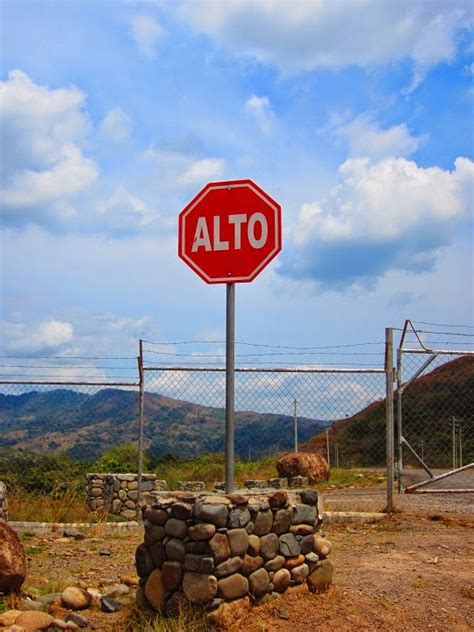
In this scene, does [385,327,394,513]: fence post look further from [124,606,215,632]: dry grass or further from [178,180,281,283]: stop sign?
[124,606,215,632]: dry grass

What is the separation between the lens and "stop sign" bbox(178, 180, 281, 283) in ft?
18.4

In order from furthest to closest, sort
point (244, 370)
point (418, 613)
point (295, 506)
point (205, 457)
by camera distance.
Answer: point (205, 457), point (244, 370), point (295, 506), point (418, 613)

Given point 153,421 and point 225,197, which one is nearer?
point 225,197

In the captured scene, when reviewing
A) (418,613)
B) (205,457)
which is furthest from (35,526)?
(205,457)

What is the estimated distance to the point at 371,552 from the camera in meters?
7.52

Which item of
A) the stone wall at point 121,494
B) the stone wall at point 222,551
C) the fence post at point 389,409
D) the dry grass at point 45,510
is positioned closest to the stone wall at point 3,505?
the dry grass at point 45,510

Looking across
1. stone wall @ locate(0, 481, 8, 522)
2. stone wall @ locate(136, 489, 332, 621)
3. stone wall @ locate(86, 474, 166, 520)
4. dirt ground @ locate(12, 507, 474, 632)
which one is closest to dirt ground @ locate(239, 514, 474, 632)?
dirt ground @ locate(12, 507, 474, 632)

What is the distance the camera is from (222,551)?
4930 mm

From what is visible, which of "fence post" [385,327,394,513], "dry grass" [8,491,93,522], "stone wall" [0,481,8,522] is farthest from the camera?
"dry grass" [8,491,93,522]

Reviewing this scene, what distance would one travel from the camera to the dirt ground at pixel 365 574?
5020 mm

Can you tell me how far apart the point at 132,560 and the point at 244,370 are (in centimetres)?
324

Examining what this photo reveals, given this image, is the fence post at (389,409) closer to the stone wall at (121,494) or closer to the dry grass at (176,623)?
the stone wall at (121,494)

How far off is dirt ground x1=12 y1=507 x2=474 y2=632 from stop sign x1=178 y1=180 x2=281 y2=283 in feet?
8.70

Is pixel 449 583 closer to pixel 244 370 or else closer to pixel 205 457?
pixel 244 370
